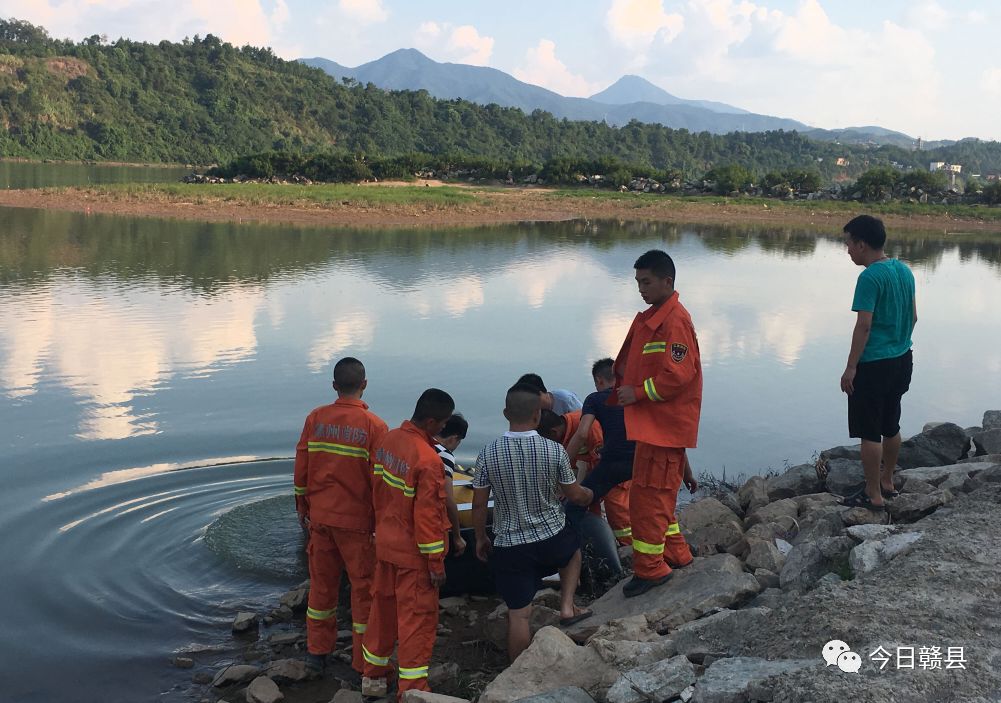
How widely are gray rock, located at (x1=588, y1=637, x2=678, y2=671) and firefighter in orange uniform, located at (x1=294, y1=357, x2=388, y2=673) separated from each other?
1457 mm

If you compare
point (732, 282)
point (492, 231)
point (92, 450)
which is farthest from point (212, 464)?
point (492, 231)

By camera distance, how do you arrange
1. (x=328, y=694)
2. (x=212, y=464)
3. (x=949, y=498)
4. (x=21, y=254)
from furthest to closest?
(x=21, y=254), (x=212, y=464), (x=949, y=498), (x=328, y=694)

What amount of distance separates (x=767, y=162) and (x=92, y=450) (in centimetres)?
10591

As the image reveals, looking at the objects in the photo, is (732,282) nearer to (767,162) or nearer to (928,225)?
(928,225)

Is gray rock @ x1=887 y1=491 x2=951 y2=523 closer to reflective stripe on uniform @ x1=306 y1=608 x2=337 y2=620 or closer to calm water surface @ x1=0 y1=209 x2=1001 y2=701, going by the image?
calm water surface @ x1=0 y1=209 x2=1001 y2=701

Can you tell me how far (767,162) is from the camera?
108m

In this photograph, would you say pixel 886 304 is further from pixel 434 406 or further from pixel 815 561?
pixel 434 406

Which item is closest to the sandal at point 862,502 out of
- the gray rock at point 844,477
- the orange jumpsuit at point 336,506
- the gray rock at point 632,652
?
the gray rock at point 844,477

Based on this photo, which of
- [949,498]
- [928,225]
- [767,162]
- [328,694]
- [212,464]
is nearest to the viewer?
[328,694]

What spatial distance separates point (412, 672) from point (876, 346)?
12.0ft

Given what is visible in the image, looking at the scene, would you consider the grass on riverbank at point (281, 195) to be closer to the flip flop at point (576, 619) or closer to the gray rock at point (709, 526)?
the gray rock at point (709, 526)

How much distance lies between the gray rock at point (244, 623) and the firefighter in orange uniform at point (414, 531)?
142 centimetres

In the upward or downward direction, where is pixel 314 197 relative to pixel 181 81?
downward

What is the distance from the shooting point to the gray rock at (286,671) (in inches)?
220
